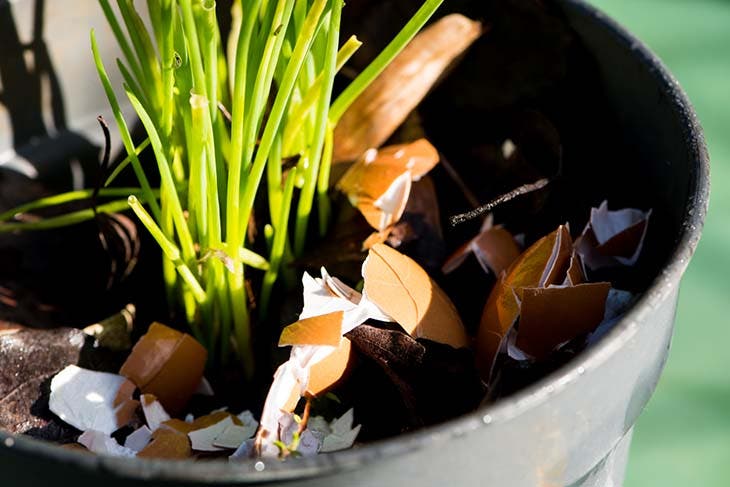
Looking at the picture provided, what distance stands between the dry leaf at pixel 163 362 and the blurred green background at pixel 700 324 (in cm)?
31

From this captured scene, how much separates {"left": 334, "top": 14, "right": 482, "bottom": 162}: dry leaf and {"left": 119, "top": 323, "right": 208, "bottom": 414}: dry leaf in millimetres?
122

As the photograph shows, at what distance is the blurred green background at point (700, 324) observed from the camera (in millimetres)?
610

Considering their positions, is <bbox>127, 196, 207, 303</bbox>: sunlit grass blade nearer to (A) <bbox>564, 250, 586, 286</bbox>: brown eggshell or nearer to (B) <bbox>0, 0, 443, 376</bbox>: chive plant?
(B) <bbox>0, 0, 443, 376</bbox>: chive plant

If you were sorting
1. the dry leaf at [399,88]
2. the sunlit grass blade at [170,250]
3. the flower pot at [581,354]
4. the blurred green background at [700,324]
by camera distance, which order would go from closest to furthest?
the flower pot at [581,354], the sunlit grass blade at [170,250], the dry leaf at [399,88], the blurred green background at [700,324]

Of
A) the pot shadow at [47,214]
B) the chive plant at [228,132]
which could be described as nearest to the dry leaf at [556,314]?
the chive plant at [228,132]

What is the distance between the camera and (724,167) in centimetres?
78

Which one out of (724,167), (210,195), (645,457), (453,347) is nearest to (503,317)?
(453,347)

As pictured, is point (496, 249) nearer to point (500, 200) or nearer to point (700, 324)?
point (500, 200)

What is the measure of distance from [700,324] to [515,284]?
322 mm

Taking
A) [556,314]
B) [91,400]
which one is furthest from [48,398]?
[556,314]

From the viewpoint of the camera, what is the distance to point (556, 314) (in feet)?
1.27

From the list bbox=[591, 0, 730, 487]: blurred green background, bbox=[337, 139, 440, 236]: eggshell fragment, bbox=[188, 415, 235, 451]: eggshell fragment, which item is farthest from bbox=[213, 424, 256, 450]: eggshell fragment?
bbox=[591, 0, 730, 487]: blurred green background

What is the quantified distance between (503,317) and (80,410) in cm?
18

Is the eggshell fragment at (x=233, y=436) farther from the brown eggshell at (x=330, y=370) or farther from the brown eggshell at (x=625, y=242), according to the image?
the brown eggshell at (x=625, y=242)
